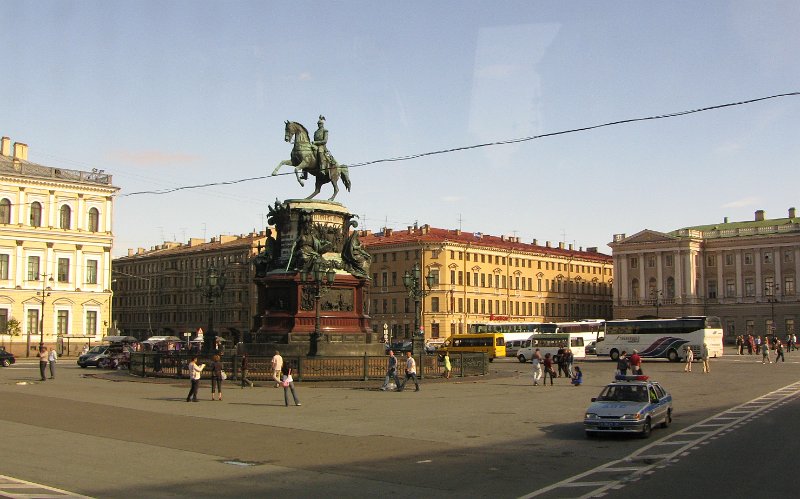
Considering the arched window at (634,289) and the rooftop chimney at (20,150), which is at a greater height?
the rooftop chimney at (20,150)

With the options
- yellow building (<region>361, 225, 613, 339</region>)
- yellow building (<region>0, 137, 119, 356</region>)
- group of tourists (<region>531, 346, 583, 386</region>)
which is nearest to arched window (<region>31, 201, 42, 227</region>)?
yellow building (<region>0, 137, 119, 356</region>)

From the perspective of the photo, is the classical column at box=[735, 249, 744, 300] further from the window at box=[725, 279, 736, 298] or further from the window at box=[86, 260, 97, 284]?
the window at box=[86, 260, 97, 284]

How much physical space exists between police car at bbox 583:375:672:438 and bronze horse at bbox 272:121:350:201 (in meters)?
26.0

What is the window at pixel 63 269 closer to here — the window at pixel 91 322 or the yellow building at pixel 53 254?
the yellow building at pixel 53 254

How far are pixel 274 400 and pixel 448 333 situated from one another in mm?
94443

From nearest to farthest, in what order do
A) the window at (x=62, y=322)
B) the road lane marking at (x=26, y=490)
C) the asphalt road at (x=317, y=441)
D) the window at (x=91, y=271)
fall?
1. the road lane marking at (x=26, y=490)
2. the asphalt road at (x=317, y=441)
3. the window at (x=62, y=322)
4. the window at (x=91, y=271)

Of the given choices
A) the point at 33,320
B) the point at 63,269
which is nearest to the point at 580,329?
the point at 63,269

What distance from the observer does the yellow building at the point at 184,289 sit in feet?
452

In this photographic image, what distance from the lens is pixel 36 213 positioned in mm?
90312

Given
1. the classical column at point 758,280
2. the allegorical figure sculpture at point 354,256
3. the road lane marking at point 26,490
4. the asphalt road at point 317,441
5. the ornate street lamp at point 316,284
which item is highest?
the classical column at point 758,280

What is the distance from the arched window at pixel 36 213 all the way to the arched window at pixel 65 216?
91.7 inches

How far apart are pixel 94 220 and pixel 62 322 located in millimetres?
11703

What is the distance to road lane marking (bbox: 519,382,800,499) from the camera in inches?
586

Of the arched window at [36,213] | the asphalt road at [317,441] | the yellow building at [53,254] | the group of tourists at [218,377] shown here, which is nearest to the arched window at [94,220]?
the yellow building at [53,254]
